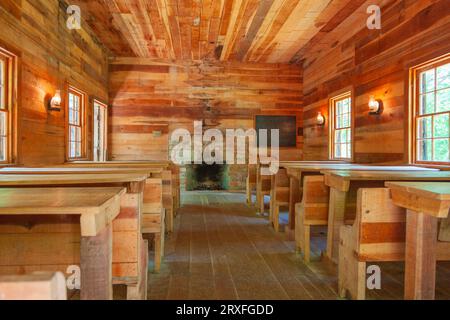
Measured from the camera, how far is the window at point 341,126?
6.59m

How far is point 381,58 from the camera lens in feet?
17.4

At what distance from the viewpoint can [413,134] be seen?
455 cm

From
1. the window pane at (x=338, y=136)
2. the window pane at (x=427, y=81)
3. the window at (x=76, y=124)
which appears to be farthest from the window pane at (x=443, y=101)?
the window at (x=76, y=124)

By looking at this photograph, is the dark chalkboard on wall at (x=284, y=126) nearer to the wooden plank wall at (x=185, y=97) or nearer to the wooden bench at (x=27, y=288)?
the wooden plank wall at (x=185, y=97)

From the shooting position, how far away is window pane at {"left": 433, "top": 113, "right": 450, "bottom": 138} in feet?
13.3

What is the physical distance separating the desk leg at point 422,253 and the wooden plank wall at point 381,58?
3.04m

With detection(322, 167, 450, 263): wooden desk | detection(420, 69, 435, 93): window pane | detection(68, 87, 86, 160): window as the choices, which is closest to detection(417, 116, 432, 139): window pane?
detection(420, 69, 435, 93): window pane

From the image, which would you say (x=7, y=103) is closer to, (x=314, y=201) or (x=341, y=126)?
(x=314, y=201)

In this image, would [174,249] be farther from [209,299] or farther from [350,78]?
[350,78]

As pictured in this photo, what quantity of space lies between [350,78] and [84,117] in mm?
5088

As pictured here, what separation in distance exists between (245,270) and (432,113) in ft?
10.4

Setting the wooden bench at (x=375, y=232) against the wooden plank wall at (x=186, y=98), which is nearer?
the wooden bench at (x=375, y=232)

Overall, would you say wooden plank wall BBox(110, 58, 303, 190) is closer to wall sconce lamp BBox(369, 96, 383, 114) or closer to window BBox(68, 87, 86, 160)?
window BBox(68, 87, 86, 160)

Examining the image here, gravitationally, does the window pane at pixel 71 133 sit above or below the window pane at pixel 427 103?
below
